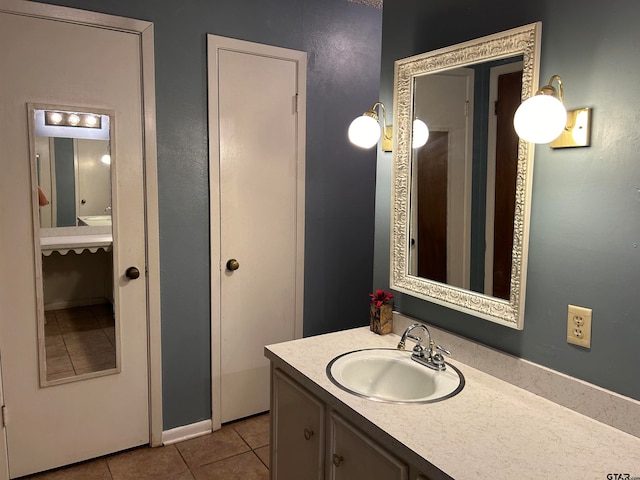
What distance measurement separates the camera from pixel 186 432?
2.79 metres

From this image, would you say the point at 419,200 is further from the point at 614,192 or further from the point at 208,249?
the point at 208,249

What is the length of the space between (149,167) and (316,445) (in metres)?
1.55

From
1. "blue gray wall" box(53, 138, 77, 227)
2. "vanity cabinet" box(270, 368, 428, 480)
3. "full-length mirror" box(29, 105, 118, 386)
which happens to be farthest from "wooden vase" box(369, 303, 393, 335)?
"blue gray wall" box(53, 138, 77, 227)

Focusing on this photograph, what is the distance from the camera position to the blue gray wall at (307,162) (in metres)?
2.57

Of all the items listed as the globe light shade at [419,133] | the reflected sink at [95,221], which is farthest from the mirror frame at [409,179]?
the reflected sink at [95,221]

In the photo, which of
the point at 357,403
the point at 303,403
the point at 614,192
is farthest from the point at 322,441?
the point at 614,192

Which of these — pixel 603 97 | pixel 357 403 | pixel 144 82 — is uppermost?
pixel 144 82

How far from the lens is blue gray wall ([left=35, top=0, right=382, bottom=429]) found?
257 cm

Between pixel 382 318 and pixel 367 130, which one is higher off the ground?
pixel 367 130

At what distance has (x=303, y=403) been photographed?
5.90ft

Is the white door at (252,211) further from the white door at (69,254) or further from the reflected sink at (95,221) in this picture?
the reflected sink at (95,221)

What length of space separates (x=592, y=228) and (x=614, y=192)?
0.12 metres

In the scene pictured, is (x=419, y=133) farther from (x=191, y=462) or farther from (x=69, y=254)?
(x=191, y=462)

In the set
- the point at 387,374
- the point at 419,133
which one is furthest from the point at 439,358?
the point at 419,133
